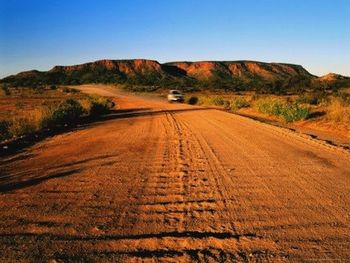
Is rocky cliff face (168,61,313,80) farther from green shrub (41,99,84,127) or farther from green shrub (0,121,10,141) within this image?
green shrub (0,121,10,141)

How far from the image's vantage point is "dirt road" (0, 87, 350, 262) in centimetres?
511

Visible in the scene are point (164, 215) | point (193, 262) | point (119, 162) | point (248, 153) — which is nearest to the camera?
point (193, 262)

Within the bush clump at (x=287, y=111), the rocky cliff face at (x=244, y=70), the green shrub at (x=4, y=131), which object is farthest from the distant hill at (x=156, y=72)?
the green shrub at (x=4, y=131)

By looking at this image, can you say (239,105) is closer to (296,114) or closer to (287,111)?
(287,111)

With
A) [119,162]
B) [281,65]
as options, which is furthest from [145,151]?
[281,65]

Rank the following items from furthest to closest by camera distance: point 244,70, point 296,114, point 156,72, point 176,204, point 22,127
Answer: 1. point 156,72
2. point 244,70
3. point 296,114
4. point 22,127
5. point 176,204

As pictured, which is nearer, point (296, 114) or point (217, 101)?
A: point (296, 114)

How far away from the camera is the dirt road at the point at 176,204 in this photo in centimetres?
511

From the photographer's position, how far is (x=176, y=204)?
6.92m

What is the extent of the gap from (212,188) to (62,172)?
3491 millimetres

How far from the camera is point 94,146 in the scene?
1352 cm

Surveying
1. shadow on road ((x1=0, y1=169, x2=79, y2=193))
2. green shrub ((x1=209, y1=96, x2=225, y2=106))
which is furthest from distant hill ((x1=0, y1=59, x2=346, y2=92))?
shadow on road ((x1=0, y1=169, x2=79, y2=193))

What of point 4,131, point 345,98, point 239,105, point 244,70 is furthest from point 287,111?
point 244,70

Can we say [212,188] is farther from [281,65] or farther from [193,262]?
[281,65]
